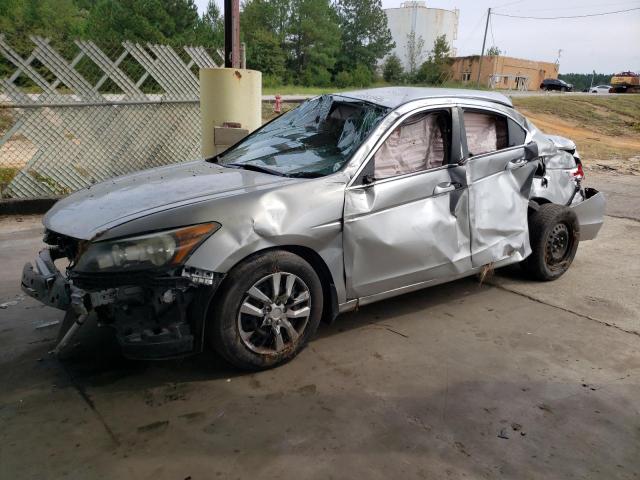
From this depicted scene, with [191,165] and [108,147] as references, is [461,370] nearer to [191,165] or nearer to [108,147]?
[191,165]

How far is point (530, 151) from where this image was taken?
4699 mm

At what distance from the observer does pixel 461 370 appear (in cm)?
355

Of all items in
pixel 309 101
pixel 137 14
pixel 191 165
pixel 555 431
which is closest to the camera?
pixel 555 431

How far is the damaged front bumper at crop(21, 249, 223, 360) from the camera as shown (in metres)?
2.99

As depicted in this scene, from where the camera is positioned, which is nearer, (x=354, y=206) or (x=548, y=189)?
(x=354, y=206)

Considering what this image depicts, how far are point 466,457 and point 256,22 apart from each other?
7201 centimetres

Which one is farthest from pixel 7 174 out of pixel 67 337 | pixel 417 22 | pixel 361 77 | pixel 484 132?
pixel 417 22

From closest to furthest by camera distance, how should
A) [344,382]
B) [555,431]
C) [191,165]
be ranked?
[555,431], [344,382], [191,165]

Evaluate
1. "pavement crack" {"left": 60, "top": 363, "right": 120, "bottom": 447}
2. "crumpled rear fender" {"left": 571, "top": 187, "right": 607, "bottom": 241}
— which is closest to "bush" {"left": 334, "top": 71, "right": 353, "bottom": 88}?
"crumpled rear fender" {"left": 571, "top": 187, "right": 607, "bottom": 241}

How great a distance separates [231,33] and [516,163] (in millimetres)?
4966

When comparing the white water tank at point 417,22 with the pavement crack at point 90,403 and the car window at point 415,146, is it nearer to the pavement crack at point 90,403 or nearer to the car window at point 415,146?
the car window at point 415,146

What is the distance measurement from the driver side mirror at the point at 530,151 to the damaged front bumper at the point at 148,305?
2.92 meters

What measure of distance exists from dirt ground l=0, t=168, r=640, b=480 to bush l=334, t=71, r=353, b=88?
208 ft

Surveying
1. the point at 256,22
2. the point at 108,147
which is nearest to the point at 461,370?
the point at 108,147
